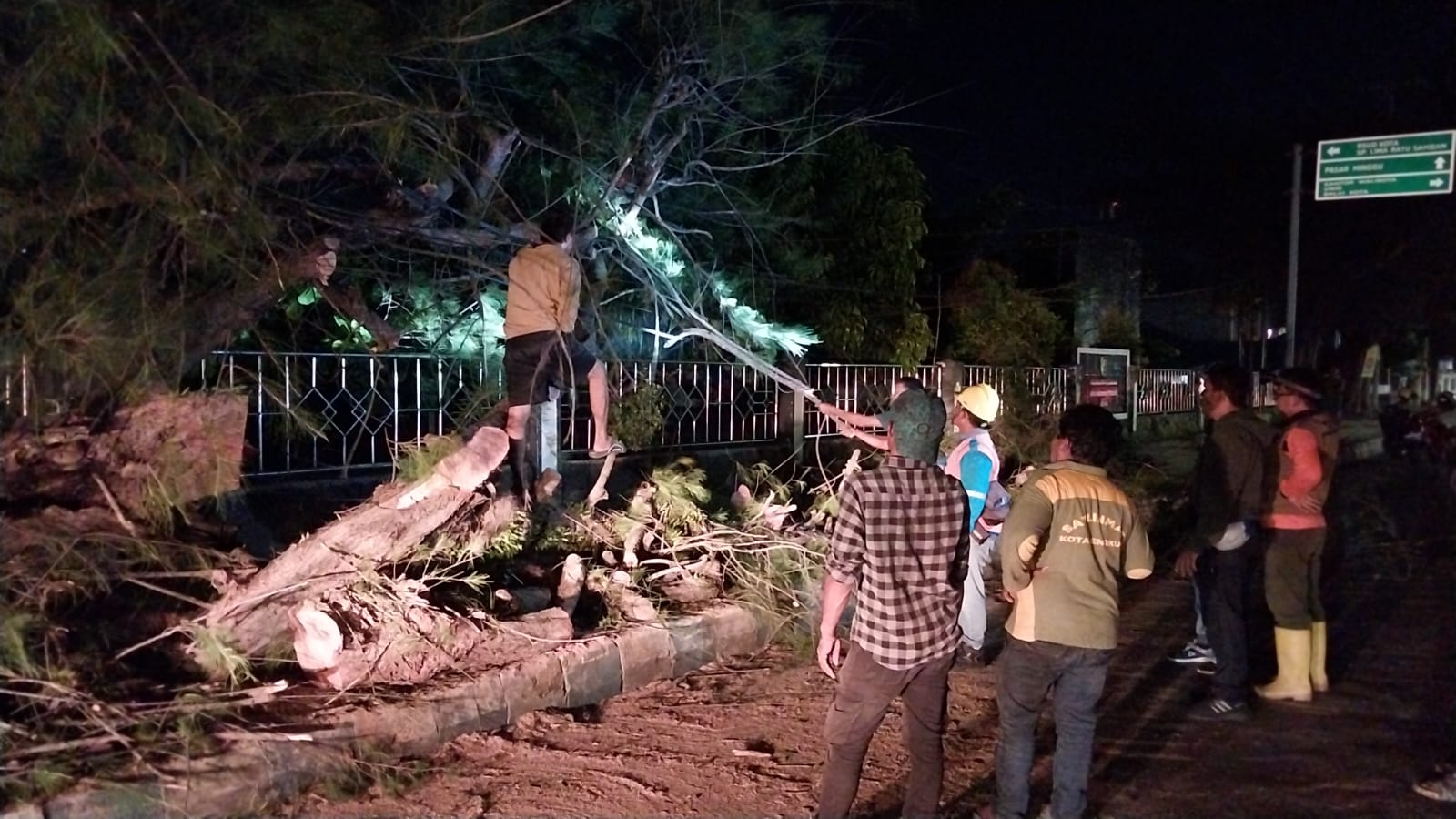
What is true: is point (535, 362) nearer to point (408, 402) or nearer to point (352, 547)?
point (352, 547)

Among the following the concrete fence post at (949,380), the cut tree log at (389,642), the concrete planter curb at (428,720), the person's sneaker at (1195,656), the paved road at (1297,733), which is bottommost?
the paved road at (1297,733)

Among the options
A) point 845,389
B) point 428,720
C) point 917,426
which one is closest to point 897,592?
point 917,426

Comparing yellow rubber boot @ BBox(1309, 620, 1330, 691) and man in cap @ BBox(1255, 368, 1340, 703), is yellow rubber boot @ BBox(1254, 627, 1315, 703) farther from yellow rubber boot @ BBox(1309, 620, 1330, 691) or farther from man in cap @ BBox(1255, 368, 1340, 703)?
yellow rubber boot @ BBox(1309, 620, 1330, 691)

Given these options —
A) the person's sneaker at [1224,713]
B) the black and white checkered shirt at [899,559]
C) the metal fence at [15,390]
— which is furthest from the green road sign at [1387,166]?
the metal fence at [15,390]

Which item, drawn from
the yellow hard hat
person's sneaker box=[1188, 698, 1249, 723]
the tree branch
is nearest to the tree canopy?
the tree branch

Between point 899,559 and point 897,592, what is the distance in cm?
12

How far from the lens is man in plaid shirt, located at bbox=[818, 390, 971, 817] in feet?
12.4

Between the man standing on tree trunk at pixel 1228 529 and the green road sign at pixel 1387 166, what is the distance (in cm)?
966

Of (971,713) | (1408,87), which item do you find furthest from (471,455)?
(1408,87)

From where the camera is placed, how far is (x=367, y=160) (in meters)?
5.86

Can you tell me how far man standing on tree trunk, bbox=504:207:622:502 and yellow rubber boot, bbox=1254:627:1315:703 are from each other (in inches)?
160

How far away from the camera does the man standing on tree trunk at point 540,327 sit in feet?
18.1

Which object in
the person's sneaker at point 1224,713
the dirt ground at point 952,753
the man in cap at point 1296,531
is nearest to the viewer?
the dirt ground at point 952,753

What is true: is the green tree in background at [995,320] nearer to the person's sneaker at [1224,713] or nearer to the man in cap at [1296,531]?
the man in cap at [1296,531]
